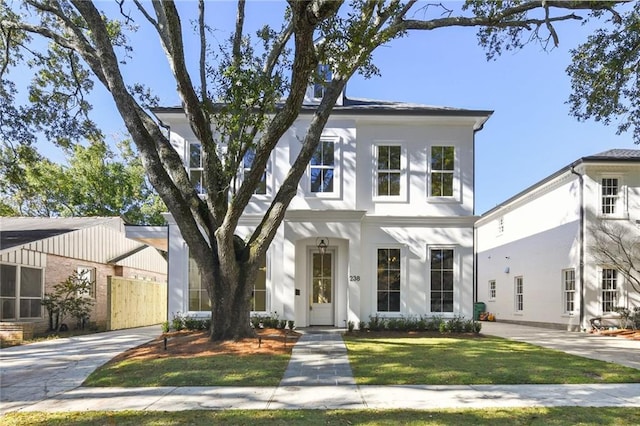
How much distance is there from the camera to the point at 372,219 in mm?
13766

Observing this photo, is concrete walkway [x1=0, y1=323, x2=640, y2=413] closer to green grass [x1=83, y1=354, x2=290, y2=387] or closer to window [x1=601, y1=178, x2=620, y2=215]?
green grass [x1=83, y1=354, x2=290, y2=387]

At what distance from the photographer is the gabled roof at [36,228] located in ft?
45.3

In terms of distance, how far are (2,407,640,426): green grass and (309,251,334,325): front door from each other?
8.30m

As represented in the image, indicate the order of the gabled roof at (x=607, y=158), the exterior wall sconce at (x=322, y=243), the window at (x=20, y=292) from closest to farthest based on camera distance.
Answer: the window at (x=20, y=292) < the exterior wall sconce at (x=322, y=243) < the gabled roof at (x=607, y=158)

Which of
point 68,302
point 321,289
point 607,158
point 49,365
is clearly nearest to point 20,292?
point 68,302

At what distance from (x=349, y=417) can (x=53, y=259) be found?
548 inches

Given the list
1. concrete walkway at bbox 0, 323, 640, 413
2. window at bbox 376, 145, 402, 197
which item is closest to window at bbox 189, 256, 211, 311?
concrete walkway at bbox 0, 323, 640, 413

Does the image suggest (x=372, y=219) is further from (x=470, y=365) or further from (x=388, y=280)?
(x=470, y=365)

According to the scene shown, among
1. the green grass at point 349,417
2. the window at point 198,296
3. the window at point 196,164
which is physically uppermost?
the window at point 196,164

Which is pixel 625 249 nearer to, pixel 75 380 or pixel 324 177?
pixel 324 177

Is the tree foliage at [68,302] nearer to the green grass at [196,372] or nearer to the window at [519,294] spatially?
the green grass at [196,372]

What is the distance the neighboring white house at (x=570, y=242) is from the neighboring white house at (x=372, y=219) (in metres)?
5.01

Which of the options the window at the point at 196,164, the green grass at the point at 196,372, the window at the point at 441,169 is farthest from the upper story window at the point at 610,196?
the window at the point at 196,164

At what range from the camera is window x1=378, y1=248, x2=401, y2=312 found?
13.7 metres
